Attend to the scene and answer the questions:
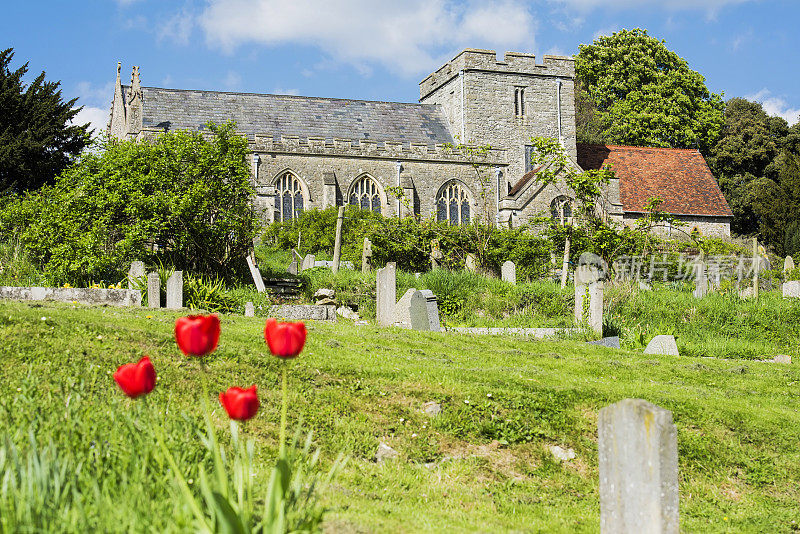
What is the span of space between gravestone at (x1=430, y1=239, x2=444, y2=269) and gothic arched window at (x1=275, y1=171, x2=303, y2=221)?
12.9 meters

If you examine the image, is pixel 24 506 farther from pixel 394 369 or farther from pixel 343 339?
pixel 343 339

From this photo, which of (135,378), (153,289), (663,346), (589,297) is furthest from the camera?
(589,297)

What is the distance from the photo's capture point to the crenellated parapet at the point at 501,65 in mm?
37938

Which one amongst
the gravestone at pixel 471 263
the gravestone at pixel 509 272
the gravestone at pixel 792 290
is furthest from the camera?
the gravestone at pixel 471 263

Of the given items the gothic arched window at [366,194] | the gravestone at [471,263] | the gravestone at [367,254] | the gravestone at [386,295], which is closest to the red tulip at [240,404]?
the gravestone at [386,295]

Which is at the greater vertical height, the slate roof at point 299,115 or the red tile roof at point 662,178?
the slate roof at point 299,115

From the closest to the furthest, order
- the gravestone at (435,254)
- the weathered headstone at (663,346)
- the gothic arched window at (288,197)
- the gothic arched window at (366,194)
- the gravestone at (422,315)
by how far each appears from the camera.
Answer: the weathered headstone at (663,346) → the gravestone at (422,315) → the gravestone at (435,254) → the gothic arched window at (288,197) → the gothic arched window at (366,194)

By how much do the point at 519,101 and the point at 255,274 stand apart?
24506 millimetres

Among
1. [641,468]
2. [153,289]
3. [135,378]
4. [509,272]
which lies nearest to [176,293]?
[153,289]

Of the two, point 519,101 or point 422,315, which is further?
point 519,101

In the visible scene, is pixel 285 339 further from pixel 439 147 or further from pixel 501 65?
pixel 501 65

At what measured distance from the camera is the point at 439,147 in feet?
120

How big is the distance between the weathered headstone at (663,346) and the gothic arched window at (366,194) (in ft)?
73.2

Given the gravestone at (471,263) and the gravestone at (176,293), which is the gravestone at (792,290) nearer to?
the gravestone at (471,263)
